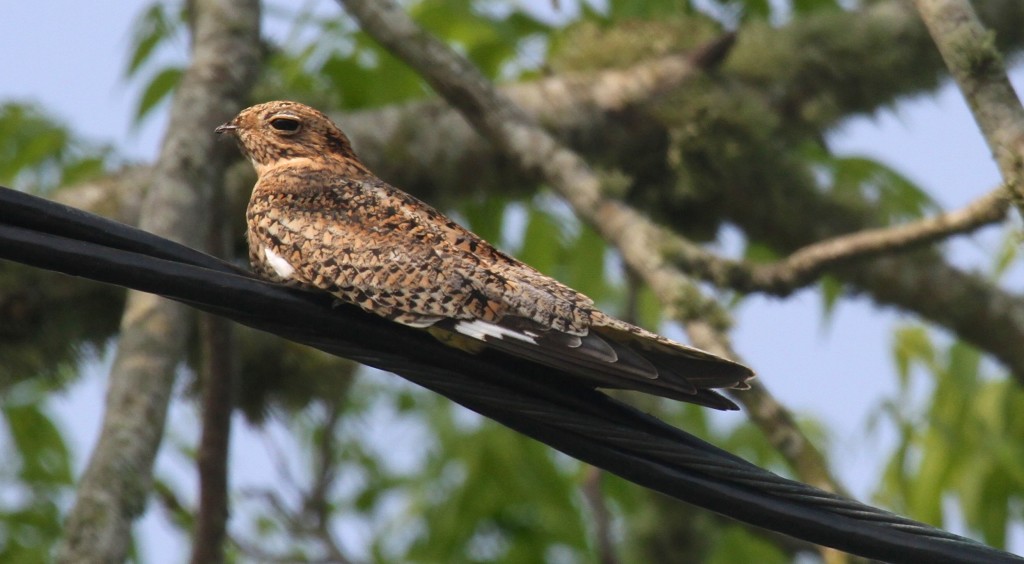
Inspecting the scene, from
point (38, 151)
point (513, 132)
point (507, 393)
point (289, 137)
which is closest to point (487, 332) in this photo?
point (507, 393)

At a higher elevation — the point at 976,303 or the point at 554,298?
the point at 976,303

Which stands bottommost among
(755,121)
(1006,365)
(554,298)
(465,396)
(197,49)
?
(465,396)

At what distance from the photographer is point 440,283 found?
9.96ft

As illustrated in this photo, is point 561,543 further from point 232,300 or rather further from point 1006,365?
point 232,300

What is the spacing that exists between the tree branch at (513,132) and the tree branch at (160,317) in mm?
482

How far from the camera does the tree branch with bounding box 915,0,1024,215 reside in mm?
3055

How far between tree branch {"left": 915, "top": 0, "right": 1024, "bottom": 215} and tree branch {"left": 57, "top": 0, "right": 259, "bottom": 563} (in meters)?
2.27

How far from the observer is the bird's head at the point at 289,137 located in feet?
13.1

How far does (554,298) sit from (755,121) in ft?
13.5

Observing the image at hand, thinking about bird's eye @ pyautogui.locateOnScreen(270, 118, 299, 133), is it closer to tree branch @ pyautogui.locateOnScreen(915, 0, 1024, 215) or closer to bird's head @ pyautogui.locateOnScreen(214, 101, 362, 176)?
bird's head @ pyautogui.locateOnScreen(214, 101, 362, 176)

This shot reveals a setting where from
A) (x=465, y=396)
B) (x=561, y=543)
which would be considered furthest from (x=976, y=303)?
(x=465, y=396)

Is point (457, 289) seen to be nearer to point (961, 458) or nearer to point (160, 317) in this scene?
point (160, 317)

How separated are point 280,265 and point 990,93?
1.63 metres

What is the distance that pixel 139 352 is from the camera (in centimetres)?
414
